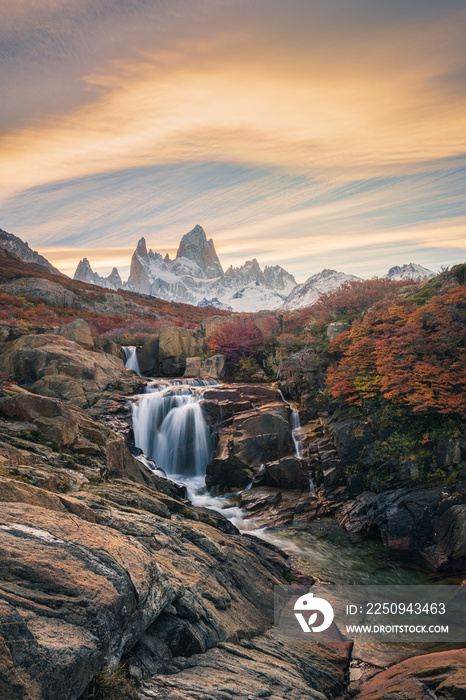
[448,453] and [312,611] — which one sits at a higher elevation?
[448,453]

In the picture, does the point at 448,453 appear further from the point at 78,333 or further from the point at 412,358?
the point at 78,333

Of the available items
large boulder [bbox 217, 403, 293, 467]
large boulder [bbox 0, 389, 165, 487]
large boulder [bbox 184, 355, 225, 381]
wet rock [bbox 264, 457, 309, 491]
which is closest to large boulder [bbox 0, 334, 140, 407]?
large boulder [bbox 184, 355, 225, 381]

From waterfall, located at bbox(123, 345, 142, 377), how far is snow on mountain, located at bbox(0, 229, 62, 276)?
3962 inches

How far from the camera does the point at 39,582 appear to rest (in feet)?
15.6

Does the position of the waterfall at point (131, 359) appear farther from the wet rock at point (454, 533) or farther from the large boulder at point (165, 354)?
the wet rock at point (454, 533)

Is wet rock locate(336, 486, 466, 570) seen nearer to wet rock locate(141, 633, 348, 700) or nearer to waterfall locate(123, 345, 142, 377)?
wet rock locate(141, 633, 348, 700)

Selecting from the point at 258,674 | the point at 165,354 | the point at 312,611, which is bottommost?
the point at 312,611

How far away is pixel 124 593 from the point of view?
5422 millimetres

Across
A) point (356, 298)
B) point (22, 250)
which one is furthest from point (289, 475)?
point (22, 250)

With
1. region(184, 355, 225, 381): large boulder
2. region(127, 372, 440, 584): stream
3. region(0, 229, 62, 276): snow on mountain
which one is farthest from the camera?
region(0, 229, 62, 276): snow on mountain

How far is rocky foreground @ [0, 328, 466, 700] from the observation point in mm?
4395

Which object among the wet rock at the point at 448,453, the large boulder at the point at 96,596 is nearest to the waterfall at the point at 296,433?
the wet rock at the point at 448,453

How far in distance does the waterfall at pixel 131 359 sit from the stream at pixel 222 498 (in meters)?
6.98

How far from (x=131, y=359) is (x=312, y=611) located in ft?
102
